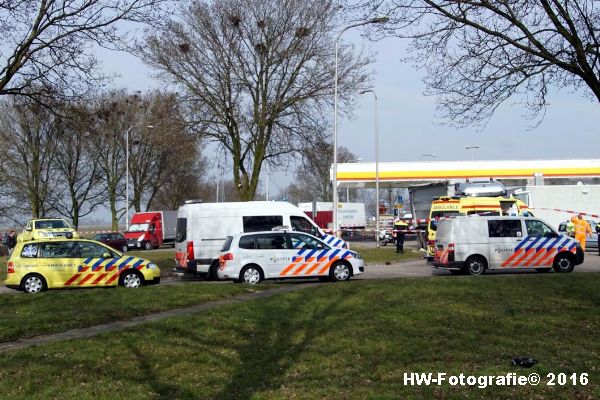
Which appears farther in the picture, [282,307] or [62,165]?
[62,165]

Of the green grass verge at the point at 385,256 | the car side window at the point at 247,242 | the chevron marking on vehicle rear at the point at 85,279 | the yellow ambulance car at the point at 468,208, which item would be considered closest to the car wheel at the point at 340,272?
the car side window at the point at 247,242

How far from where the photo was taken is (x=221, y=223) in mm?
21875

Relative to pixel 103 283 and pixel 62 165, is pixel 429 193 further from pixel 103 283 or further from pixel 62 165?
pixel 62 165

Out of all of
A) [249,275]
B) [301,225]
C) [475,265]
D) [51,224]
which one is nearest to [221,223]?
[301,225]

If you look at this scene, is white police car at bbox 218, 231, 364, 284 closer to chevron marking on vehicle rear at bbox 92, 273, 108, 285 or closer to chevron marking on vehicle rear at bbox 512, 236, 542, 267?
chevron marking on vehicle rear at bbox 92, 273, 108, 285

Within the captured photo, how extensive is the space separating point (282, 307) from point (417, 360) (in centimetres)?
490

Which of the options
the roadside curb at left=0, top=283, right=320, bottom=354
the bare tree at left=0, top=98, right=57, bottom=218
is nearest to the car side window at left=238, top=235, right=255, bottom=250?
the roadside curb at left=0, top=283, right=320, bottom=354

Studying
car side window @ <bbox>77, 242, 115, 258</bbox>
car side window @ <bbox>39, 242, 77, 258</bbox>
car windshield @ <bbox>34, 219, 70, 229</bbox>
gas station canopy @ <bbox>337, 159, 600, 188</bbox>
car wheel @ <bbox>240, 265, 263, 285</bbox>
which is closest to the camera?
car side window @ <bbox>39, 242, 77, 258</bbox>

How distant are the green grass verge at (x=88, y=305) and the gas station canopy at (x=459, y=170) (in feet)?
118

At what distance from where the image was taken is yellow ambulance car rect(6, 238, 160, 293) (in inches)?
707

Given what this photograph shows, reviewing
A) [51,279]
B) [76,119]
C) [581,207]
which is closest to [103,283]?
[51,279]

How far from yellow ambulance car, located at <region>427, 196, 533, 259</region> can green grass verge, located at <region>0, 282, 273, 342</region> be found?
1172cm

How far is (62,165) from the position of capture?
5306cm

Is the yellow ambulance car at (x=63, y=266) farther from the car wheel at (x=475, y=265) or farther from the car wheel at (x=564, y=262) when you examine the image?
the car wheel at (x=564, y=262)
